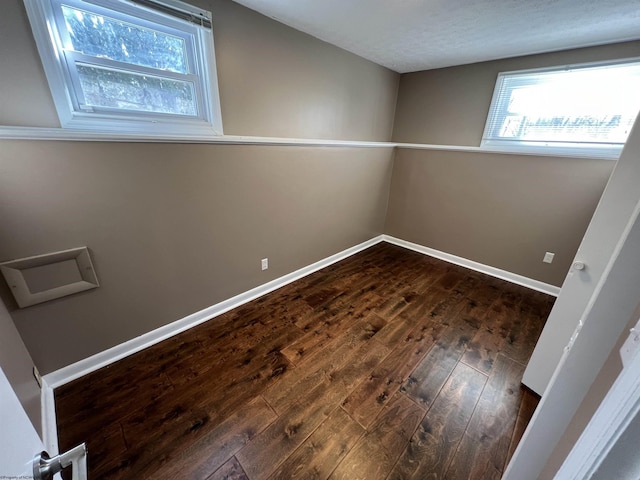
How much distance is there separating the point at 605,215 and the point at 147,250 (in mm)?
2571

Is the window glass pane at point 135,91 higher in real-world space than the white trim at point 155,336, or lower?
higher

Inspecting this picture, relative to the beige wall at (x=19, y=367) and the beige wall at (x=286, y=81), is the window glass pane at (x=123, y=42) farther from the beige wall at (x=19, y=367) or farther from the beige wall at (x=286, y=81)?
the beige wall at (x=19, y=367)

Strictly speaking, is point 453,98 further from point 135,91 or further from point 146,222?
point 146,222

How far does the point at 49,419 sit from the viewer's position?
4.17 feet

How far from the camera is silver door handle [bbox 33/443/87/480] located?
47cm

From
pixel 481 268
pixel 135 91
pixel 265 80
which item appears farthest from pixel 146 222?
pixel 481 268

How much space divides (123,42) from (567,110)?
3.54 metres

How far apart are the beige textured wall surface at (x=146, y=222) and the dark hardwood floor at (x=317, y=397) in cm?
29

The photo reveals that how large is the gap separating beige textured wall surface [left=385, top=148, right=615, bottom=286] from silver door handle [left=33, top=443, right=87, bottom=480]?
11.4 ft

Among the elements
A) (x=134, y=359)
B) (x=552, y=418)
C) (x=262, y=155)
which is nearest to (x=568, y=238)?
(x=552, y=418)

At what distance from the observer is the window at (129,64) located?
123 cm

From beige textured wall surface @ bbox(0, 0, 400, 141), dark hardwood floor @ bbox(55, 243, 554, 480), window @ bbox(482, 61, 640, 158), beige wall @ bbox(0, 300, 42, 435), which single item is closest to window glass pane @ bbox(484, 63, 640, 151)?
window @ bbox(482, 61, 640, 158)

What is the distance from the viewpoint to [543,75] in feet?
7.79

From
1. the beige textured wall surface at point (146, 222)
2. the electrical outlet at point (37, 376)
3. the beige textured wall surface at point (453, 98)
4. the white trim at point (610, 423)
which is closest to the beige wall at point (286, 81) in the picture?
the beige textured wall surface at point (146, 222)
